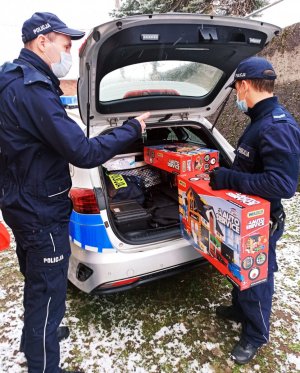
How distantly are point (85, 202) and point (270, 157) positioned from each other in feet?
3.73

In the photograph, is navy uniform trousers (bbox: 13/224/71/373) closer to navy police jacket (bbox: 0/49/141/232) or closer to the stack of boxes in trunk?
navy police jacket (bbox: 0/49/141/232)

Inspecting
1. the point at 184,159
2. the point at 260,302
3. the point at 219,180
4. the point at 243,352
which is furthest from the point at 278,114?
the point at 243,352

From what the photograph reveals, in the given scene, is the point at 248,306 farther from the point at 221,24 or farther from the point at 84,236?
the point at 221,24

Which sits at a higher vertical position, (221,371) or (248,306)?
(248,306)

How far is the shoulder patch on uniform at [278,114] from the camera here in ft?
5.13

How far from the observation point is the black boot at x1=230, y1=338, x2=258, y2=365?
73.8 inches

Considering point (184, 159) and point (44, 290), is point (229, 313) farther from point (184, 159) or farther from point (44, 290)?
point (44, 290)

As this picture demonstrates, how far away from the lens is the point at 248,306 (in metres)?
1.79

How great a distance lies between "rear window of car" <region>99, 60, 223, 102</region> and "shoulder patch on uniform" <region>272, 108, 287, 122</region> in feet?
3.38

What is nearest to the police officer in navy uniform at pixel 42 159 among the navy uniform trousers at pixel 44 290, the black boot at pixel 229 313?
the navy uniform trousers at pixel 44 290

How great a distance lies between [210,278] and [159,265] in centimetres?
89

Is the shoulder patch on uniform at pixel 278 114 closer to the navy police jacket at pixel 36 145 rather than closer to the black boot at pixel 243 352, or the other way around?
the navy police jacket at pixel 36 145

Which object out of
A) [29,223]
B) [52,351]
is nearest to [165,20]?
[29,223]

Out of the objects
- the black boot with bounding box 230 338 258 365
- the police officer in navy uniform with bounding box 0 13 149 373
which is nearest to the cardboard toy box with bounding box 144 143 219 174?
the police officer in navy uniform with bounding box 0 13 149 373
